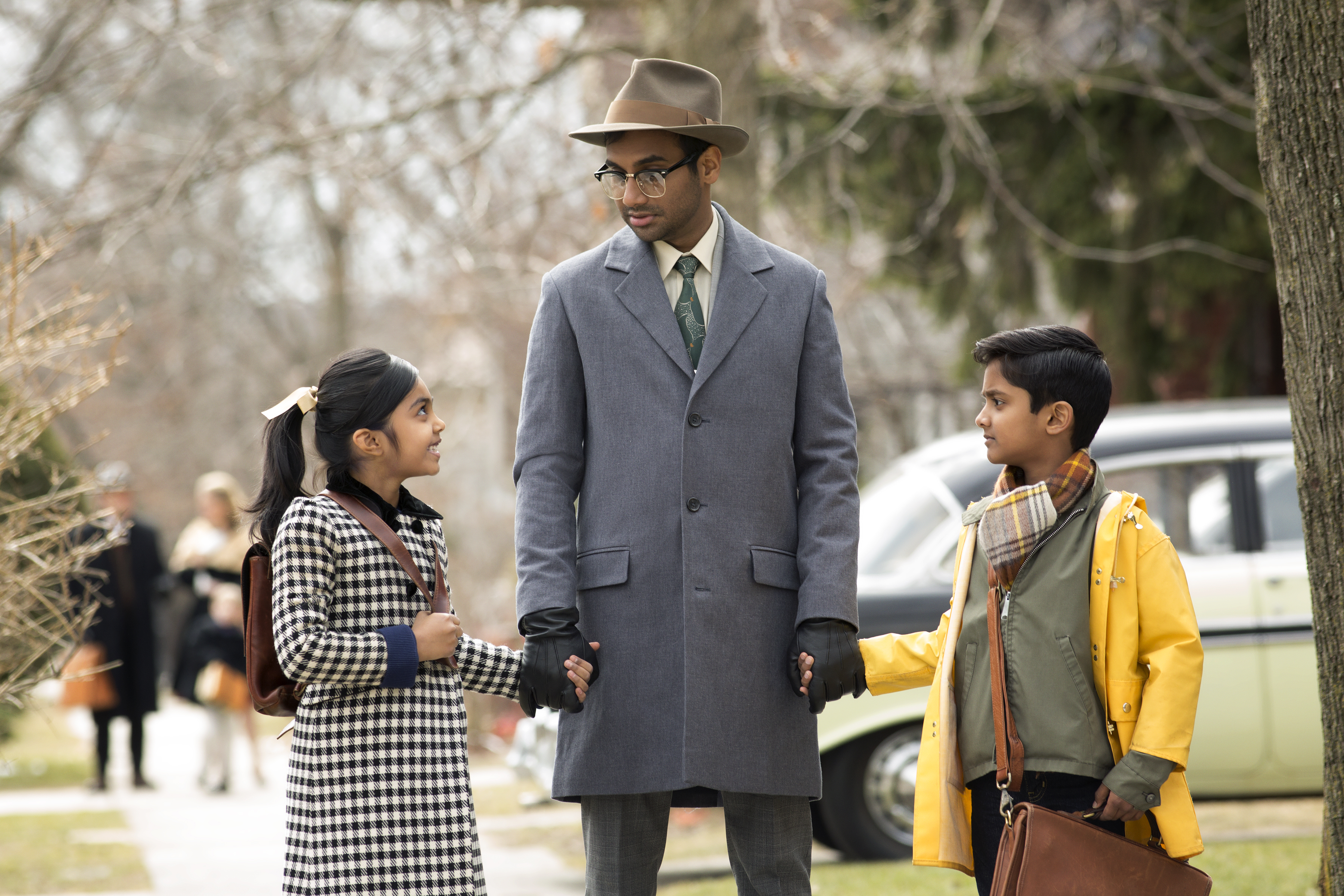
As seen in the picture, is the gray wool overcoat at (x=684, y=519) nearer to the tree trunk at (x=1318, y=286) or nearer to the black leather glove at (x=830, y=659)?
the black leather glove at (x=830, y=659)

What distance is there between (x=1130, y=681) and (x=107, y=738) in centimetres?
926

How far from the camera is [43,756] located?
14664 mm

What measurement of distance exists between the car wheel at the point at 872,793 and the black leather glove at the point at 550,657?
11.8ft

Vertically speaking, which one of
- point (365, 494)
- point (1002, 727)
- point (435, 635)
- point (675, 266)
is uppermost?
point (675, 266)

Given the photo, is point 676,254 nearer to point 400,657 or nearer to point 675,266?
→ point 675,266

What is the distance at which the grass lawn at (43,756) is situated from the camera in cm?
1169

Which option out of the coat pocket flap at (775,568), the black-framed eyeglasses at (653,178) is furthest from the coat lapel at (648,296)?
the coat pocket flap at (775,568)

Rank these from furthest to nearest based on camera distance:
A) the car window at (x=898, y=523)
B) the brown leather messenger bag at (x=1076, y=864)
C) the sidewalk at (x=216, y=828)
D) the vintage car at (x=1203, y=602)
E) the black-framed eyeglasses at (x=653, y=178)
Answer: the sidewalk at (x=216, y=828) → the car window at (x=898, y=523) → the vintage car at (x=1203, y=602) → the black-framed eyeglasses at (x=653, y=178) → the brown leather messenger bag at (x=1076, y=864)

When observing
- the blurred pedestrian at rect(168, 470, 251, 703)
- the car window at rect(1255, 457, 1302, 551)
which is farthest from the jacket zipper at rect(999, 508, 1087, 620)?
the blurred pedestrian at rect(168, 470, 251, 703)

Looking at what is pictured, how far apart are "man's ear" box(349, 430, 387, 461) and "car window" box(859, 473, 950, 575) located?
144 inches

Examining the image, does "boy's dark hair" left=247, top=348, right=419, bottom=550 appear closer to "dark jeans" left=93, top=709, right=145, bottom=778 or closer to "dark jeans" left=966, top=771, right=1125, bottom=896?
"dark jeans" left=966, top=771, right=1125, bottom=896

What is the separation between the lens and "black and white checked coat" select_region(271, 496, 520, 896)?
3.18 m

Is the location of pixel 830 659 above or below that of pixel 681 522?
below

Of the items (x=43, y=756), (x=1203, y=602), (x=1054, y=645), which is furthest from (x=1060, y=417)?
(x=43, y=756)
